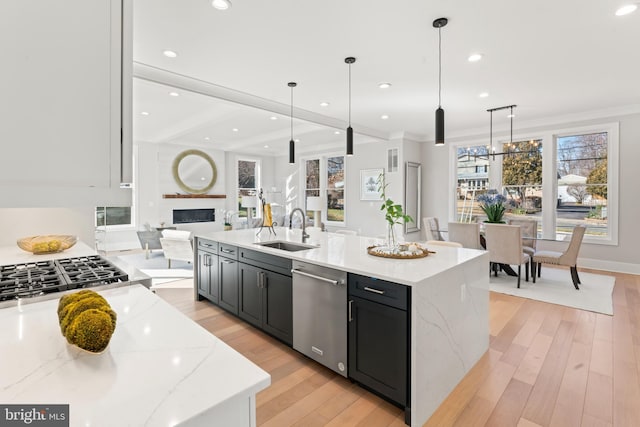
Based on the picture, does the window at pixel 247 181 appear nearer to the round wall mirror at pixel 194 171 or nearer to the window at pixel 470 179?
the round wall mirror at pixel 194 171

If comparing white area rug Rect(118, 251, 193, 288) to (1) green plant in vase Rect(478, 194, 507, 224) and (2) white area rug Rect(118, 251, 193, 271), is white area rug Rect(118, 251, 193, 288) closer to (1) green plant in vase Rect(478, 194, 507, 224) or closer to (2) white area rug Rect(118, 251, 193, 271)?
(2) white area rug Rect(118, 251, 193, 271)

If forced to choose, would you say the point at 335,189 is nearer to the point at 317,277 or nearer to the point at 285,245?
the point at 285,245

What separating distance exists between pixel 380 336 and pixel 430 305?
0.38 metres

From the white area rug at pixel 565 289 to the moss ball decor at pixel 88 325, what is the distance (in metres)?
4.66

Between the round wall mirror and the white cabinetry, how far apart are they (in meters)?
8.62

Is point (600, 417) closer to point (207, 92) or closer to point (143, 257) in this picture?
point (207, 92)

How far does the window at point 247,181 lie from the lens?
9977 mm

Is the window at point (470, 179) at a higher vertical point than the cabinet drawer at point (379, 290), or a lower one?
higher

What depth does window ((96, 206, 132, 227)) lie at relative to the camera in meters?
7.62

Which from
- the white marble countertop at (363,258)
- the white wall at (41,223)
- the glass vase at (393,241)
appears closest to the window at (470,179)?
the white marble countertop at (363,258)

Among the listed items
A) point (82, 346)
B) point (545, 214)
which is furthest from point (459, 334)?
point (545, 214)

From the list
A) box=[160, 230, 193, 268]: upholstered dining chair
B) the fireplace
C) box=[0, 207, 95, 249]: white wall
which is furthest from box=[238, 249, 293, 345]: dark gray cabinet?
the fireplace

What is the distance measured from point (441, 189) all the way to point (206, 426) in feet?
24.7

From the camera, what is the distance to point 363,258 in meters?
2.47
